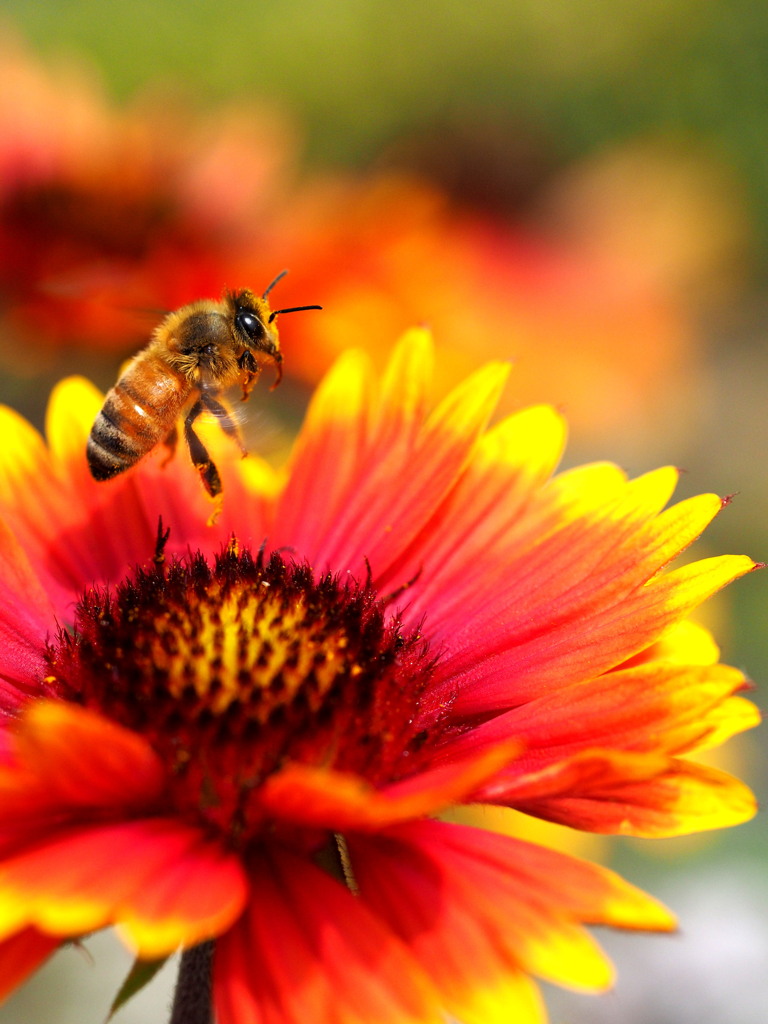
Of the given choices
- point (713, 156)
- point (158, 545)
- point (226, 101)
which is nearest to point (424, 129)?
point (226, 101)

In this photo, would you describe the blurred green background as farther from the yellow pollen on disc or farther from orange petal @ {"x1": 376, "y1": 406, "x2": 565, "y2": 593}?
the yellow pollen on disc

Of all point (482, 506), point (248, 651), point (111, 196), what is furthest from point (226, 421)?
point (111, 196)

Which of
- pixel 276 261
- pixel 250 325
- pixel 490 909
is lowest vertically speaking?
pixel 490 909

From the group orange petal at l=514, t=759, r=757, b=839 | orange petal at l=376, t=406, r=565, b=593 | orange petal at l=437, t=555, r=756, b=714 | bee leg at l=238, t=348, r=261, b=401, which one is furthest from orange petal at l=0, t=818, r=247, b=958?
bee leg at l=238, t=348, r=261, b=401

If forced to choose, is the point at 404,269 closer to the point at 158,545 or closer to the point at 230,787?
the point at 158,545

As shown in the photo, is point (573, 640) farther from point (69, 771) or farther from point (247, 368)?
point (247, 368)
